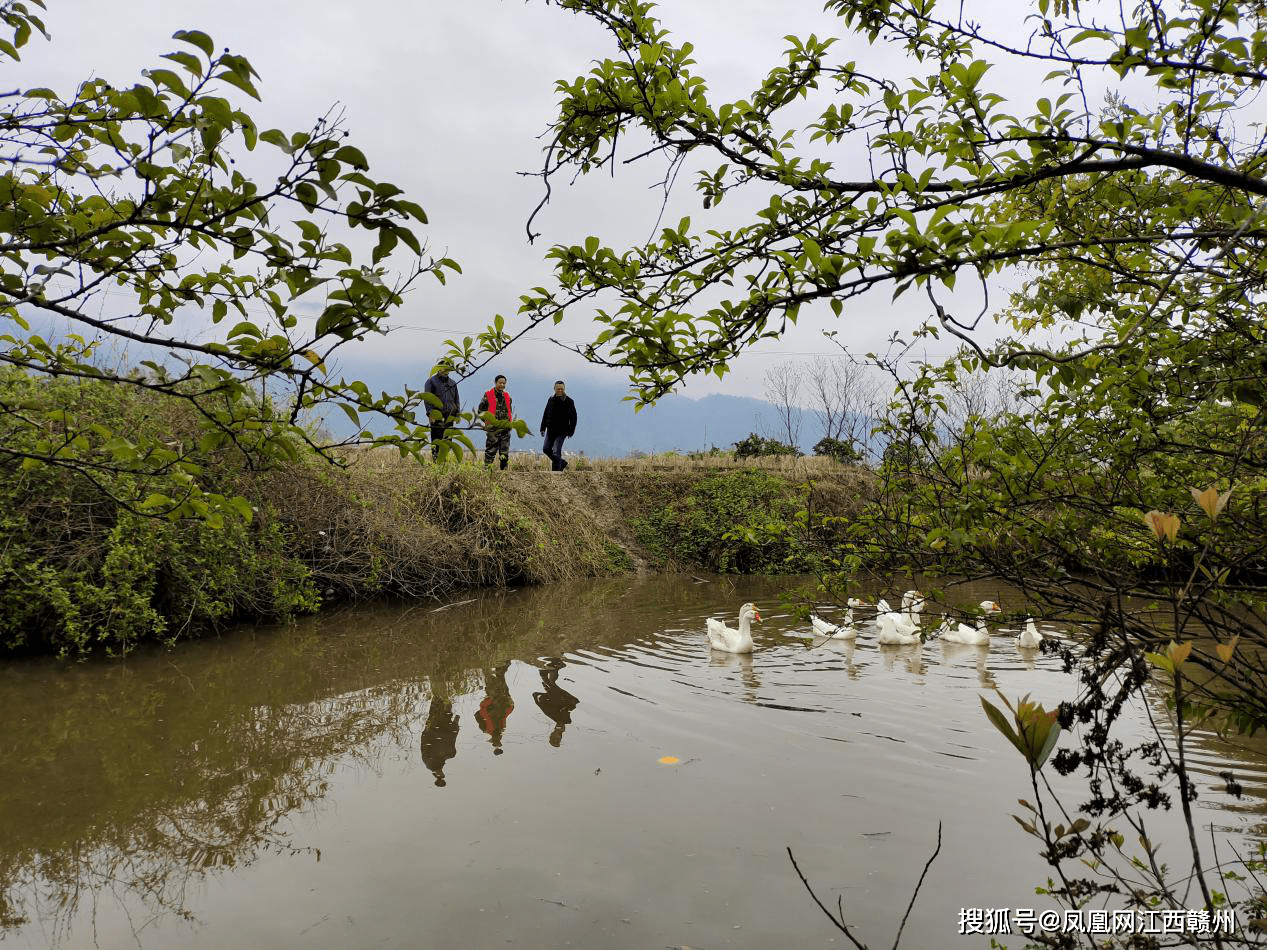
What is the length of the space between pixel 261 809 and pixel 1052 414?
15.8ft

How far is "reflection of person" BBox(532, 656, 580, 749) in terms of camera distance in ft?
21.4

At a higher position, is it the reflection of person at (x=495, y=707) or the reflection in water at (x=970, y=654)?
the reflection of person at (x=495, y=707)

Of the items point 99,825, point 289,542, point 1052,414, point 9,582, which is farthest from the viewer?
point 289,542

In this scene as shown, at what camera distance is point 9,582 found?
819 centimetres

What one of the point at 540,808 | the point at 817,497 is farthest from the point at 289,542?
the point at 817,497

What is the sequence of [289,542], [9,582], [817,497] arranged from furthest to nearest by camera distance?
[817,497], [289,542], [9,582]

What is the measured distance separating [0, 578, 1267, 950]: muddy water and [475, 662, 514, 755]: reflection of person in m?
0.03

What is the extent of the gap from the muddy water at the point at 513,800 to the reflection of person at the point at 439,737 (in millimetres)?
25

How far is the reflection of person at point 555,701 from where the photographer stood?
6.53 m

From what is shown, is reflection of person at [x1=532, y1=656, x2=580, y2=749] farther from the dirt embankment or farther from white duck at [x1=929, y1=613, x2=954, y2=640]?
the dirt embankment

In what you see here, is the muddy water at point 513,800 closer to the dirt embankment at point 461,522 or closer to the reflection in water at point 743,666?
the reflection in water at point 743,666

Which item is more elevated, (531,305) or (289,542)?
(531,305)

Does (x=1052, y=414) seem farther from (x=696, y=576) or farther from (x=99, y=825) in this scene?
(x=696, y=576)

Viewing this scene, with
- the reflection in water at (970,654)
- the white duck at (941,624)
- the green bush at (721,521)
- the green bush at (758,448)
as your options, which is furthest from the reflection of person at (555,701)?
the green bush at (758,448)
